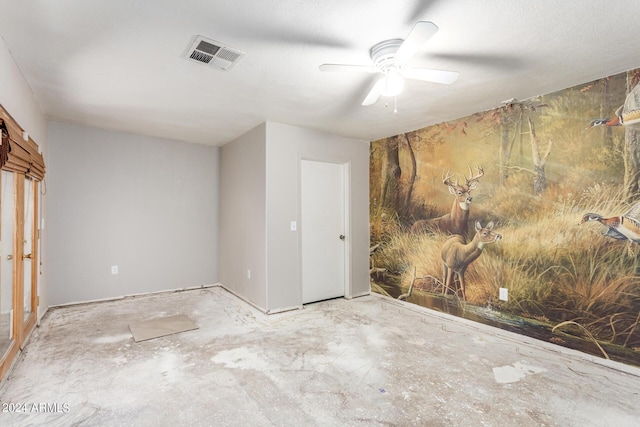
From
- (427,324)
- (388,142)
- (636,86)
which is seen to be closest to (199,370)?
(427,324)

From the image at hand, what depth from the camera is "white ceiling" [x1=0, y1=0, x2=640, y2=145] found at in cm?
167

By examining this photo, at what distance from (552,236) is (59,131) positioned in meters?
5.64

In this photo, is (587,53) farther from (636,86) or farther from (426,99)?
(426,99)

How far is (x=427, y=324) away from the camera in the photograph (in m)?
3.34

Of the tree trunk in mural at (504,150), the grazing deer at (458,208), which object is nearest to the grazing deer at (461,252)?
the grazing deer at (458,208)

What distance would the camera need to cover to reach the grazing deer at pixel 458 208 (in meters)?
3.40

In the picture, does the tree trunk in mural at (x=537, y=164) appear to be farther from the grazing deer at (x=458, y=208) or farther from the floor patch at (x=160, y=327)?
the floor patch at (x=160, y=327)

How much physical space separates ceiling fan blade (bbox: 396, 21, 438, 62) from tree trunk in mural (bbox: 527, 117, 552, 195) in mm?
1936

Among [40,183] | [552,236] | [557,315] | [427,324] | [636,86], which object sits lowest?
[427,324]

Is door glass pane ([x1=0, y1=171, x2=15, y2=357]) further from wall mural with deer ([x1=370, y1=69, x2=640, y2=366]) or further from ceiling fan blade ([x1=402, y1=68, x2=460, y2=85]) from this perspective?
wall mural with deer ([x1=370, y1=69, x2=640, y2=366])

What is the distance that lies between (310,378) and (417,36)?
7.48 feet

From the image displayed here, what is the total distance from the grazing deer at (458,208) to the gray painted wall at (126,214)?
348 cm

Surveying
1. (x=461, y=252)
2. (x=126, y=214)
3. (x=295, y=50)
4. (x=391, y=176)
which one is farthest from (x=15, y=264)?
(x=461, y=252)

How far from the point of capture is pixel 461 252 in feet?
11.4
